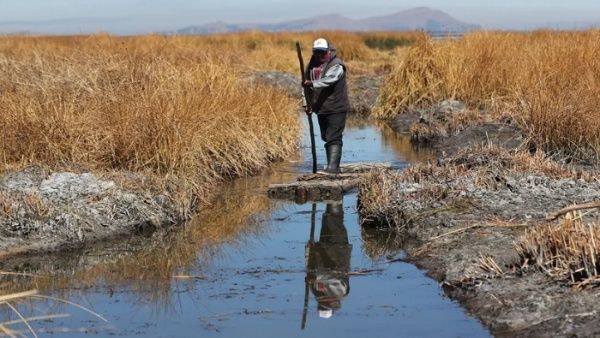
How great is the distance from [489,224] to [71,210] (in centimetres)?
425

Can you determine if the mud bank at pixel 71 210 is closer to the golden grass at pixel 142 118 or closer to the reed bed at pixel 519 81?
the golden grass at pixel 142 118

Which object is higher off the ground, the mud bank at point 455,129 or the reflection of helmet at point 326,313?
the reflection of helmet at point 326,313

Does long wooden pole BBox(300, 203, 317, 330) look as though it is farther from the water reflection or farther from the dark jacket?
the dark jacket

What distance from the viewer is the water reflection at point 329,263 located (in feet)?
25.0

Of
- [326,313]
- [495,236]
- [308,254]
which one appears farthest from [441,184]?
[326,313]

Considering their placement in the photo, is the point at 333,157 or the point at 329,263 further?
the point at 333,157

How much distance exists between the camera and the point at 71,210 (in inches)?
386

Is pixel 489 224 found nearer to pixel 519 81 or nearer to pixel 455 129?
pixel 455 129

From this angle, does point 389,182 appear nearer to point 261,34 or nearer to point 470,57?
point 470,57

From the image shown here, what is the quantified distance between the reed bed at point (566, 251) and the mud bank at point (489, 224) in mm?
70

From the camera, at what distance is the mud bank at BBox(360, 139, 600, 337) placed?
6625 millimetres

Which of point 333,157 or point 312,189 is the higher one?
point 333,157

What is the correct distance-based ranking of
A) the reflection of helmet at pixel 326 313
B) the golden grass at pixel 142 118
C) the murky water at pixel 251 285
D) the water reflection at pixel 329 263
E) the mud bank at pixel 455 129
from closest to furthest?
the murky water at pixel 251 285 → the reflection of helmet at pixel 326 313 → the water reflection at pixel 329 263 → the golden grass at pixel 142 118 → the mud bank at pixel 455 129

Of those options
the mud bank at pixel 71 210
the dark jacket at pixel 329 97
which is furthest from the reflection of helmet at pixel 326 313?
the dark jacket at pixel 329 97
